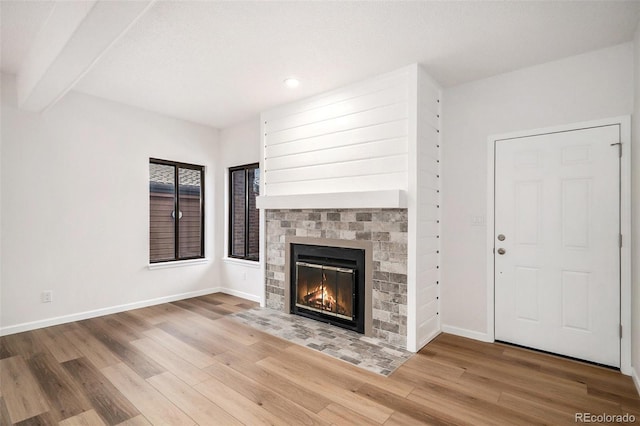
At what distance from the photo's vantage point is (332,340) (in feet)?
11.0

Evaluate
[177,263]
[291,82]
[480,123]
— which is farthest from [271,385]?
[480,123]

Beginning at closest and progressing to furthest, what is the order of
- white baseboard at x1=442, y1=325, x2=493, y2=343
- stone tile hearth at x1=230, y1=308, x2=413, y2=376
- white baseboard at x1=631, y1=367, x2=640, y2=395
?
white baseboard at x1=631, y1=367, x2=640, y2=395 < stone tile hearth at x1=230, y1=308, x2=413, y2=376 < white baseboard at x1=442, y1=325, x2=493, y2=343

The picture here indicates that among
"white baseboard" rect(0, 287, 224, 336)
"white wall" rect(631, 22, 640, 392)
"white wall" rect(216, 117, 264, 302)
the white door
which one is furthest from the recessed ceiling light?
"white baseboard" rect(0, 287, 224, 336)

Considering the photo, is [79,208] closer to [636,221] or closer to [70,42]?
[70,42]

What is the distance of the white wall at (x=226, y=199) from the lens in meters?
4.98

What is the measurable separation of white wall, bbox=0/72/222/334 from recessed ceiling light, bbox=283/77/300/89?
91.4 inches

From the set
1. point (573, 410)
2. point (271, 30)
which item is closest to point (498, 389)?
point (573, 410)

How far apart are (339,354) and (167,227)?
3.39m

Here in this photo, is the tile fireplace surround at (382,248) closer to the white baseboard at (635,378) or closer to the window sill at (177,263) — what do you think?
the white baseboard at (635,378)

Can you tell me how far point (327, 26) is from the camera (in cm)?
250

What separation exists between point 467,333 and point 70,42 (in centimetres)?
432

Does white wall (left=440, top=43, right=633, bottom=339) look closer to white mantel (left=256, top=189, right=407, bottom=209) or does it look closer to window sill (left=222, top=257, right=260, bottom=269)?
white mantel (left=256, top=189, right=407, bottom=209)

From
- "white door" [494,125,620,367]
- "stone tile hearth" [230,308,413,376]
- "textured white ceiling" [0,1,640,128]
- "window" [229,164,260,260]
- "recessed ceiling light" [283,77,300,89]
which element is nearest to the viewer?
"textured white ceiling" [0,1,640,128]

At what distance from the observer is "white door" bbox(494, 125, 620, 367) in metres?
2.78
